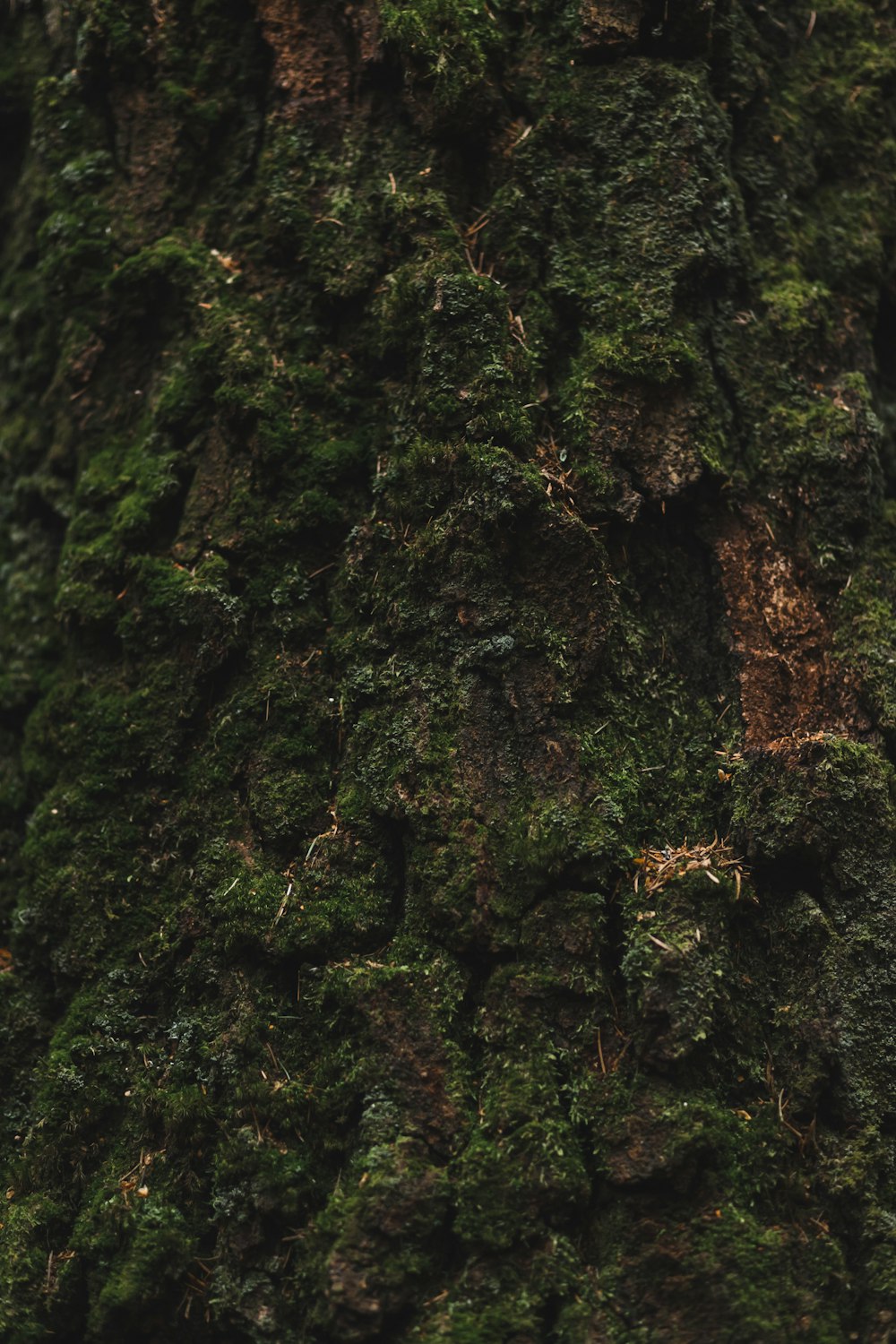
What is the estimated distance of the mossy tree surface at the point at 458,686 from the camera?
121 inches

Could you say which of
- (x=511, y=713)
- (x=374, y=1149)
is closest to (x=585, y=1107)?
(x=374, y=1149)

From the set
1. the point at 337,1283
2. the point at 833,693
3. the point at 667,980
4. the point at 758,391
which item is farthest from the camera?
the point at 758,391

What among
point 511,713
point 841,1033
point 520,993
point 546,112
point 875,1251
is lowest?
point 875,1251

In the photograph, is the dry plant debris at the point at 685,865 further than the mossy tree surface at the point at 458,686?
Yes

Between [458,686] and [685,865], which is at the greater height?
[458,686]

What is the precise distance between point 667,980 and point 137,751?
201cm

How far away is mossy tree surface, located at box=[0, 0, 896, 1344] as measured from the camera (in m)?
3.07

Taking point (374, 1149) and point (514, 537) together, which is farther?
point (514, 537)

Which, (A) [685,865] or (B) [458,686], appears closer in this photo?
(A) [685,865]

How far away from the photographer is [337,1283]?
9.55 feet

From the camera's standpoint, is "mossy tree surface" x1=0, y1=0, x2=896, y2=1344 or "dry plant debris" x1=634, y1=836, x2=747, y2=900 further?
"dry plant debris" x1=634, y1=836, x2=747, y2=900

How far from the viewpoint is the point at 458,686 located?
3.46m

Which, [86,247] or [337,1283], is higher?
[86,247]

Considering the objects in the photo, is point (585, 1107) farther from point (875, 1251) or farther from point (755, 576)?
point (755, 576)
